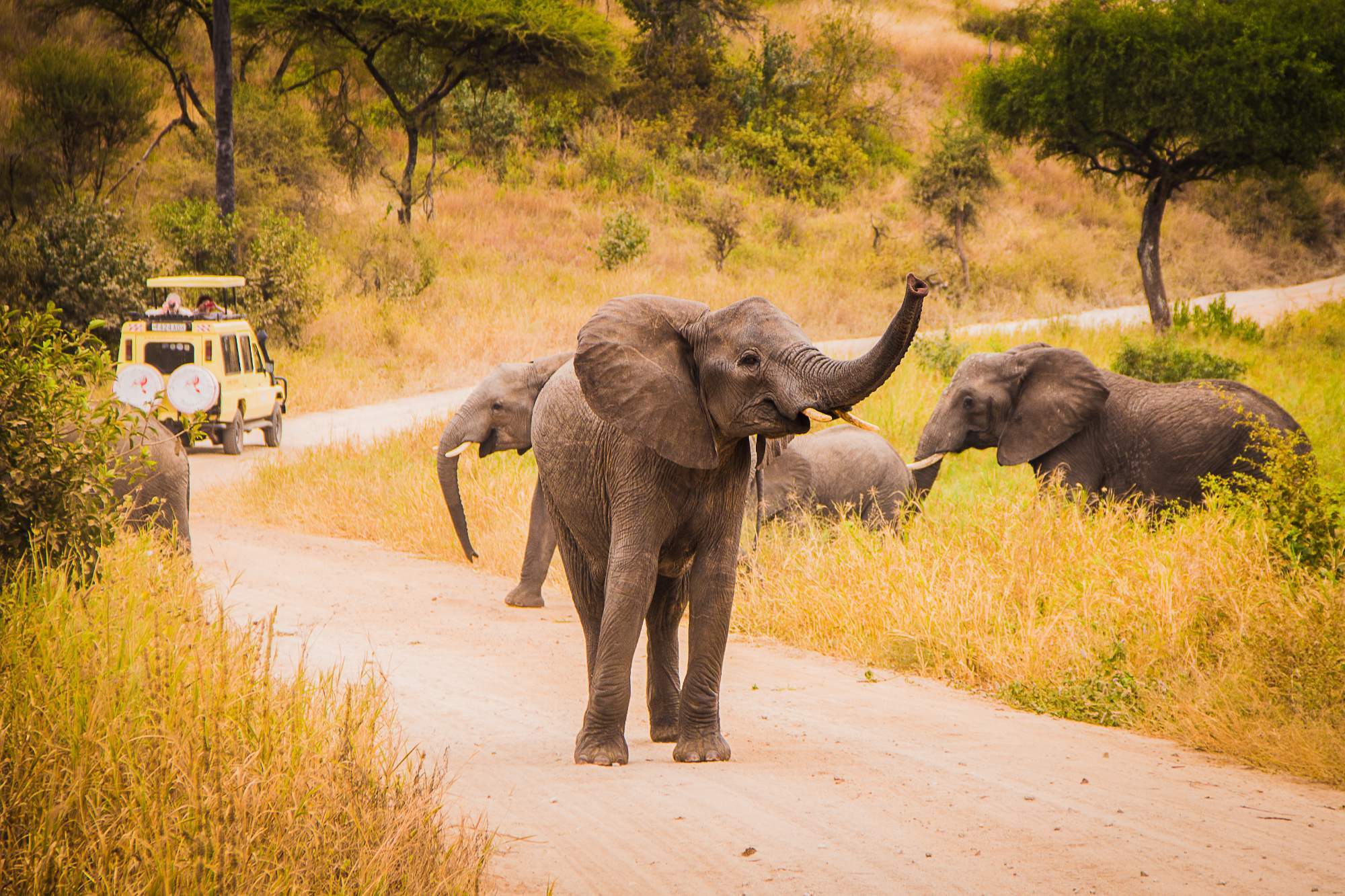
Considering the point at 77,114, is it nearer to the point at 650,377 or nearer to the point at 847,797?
the point at 650,377

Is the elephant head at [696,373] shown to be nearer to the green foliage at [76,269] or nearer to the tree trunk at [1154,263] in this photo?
the tree trunk at [1154,263]

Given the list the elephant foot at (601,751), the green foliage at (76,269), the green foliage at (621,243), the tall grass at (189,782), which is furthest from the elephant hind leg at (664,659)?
the green foliage at (621,243)

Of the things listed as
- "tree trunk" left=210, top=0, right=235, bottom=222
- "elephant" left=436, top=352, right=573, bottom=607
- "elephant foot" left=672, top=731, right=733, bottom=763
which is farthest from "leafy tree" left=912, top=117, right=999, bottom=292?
"elephant foot" left=672, top=731, right=733, bottom=763

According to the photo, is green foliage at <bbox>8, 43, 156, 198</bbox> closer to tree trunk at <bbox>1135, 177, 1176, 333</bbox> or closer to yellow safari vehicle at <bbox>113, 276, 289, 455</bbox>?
yellow safari vehicle at <bbox>113, 276, 289, 455</bbox>

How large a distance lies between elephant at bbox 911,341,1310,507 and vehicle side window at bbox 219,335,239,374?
9310mm

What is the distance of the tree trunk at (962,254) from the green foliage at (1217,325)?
9304mm

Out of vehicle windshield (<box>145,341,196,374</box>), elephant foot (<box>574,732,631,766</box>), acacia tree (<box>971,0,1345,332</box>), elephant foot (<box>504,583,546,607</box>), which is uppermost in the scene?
acacia tree (<box>971,0,1345,332</box>)

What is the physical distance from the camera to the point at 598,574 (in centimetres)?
583

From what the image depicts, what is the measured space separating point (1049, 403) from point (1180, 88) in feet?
43.0

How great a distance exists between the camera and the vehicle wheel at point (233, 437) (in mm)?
16969

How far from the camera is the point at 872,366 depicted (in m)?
4.34

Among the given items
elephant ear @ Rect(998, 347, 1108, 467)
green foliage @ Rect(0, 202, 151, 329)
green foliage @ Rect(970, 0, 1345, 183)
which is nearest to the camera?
elephant ear @ Rect(998, 347, 1108, 467)

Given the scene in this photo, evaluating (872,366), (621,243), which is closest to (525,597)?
(872,366)

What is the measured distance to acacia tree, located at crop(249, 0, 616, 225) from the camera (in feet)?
95.9
